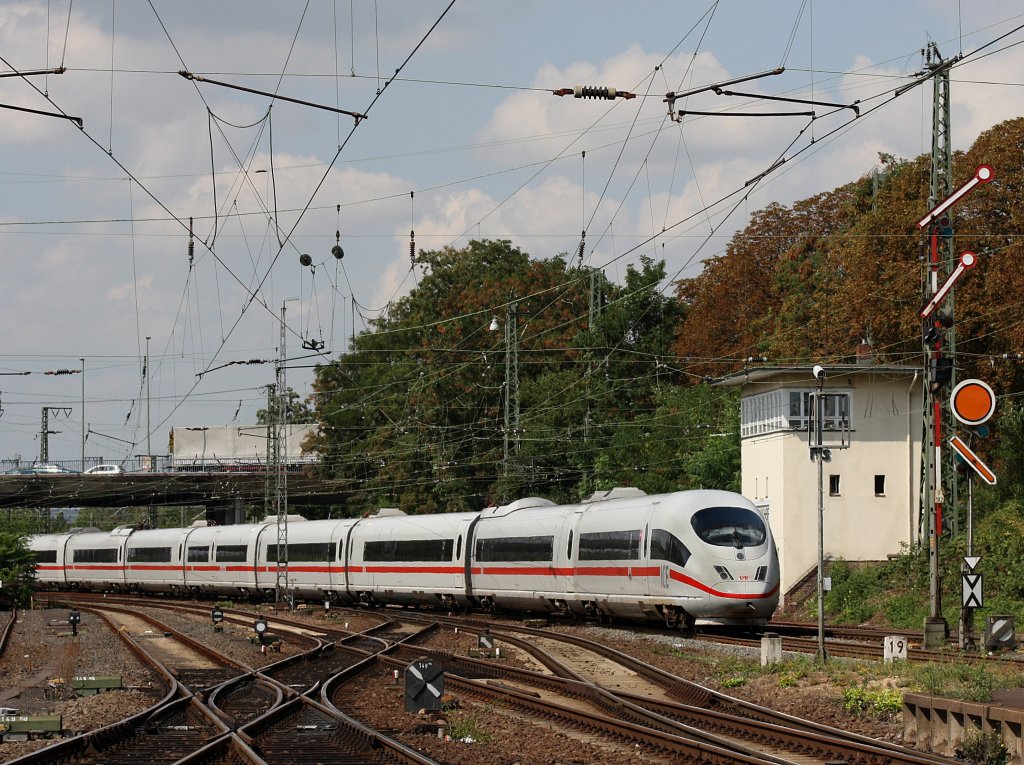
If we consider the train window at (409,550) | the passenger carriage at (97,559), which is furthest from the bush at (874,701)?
the passenger carriage at (97,559)

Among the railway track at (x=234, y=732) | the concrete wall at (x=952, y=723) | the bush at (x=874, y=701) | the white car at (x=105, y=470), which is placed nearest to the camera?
the concrete wall at (x=952, y=723)

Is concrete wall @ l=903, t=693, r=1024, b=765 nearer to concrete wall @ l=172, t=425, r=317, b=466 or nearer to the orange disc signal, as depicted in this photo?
the orange disc signal

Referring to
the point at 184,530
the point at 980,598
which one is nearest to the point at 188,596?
the point at 184,530

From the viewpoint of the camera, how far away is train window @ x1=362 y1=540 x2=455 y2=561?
44.0 metres

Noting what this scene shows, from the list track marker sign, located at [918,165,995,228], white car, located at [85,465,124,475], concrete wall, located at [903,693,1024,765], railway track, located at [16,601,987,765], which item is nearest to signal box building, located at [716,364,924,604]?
railway track, located at [16,601,987,765]

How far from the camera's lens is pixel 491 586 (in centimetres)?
4094

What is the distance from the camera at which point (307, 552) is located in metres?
55.2

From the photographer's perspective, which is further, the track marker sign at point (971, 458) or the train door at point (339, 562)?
the train door at point (339, 562)

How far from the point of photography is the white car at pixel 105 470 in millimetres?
88306

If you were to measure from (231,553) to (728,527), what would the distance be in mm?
35313

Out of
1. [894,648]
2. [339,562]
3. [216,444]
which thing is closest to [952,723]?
[894,648]

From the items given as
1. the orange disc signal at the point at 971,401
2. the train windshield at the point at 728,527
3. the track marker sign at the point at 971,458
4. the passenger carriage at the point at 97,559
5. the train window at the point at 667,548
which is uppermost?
the orange disc signal at the point at 971,401

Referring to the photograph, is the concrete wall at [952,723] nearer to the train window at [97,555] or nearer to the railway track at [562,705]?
the railway track at [562,705]

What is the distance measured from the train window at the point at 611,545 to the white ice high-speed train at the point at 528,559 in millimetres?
37
